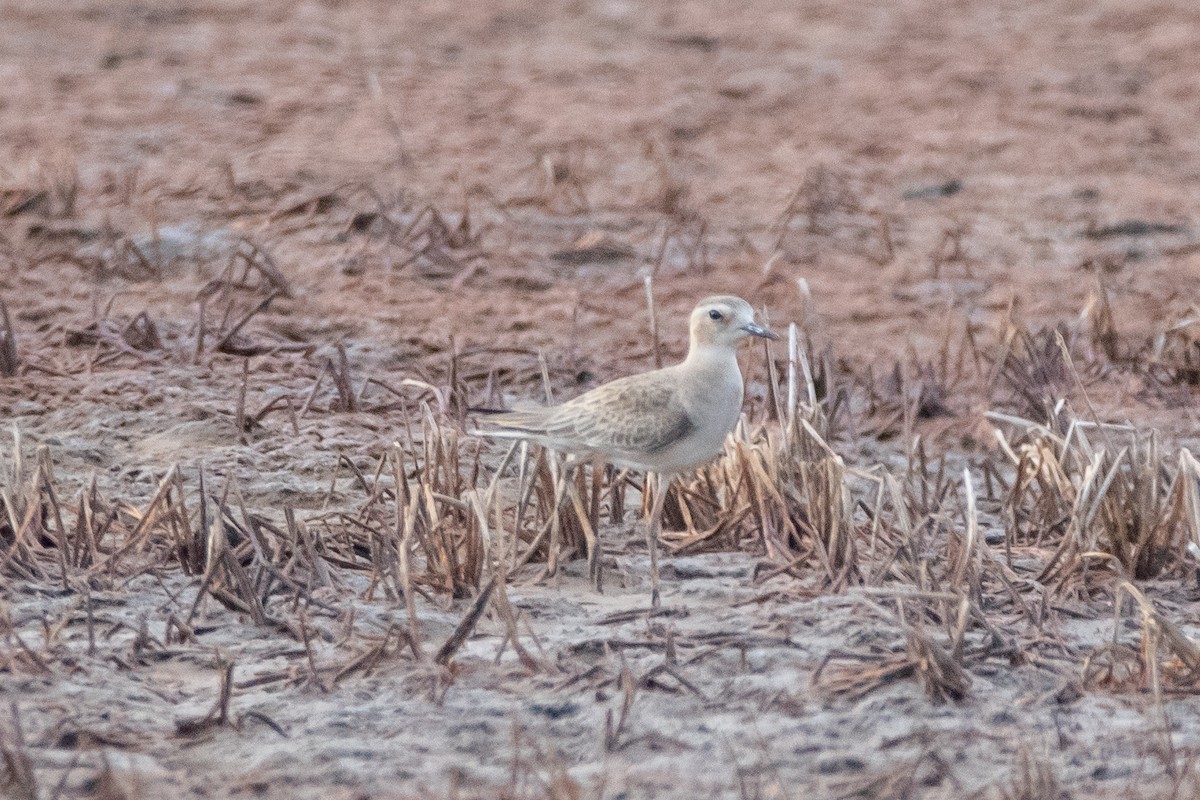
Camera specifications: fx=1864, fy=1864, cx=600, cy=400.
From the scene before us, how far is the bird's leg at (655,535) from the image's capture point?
5.38 metres

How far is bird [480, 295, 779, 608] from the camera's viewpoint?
18.0 feet

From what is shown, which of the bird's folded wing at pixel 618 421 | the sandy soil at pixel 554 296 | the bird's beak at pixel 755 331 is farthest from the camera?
the bird's beak at pixel 755 331

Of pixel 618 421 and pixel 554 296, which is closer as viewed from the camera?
pixel 618 421

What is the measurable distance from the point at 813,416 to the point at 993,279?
11.7 ft

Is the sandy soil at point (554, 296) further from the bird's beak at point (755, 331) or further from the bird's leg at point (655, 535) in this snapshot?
the bird's beak at point (755, 331)

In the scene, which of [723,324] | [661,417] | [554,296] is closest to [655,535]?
[661,417]

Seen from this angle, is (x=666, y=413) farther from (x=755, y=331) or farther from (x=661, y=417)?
(x=755, y=331)

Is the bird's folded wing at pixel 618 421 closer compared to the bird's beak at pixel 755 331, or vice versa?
the bird's folded wing at pixel 618 421

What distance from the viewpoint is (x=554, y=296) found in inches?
346

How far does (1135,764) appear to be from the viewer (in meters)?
4.43

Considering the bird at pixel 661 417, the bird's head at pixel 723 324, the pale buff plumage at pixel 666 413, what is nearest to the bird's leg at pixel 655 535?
the bird at pixel 661 417

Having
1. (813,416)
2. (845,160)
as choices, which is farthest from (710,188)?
(813,416)

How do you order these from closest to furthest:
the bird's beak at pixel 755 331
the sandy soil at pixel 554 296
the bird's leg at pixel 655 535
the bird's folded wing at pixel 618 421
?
1. the sandy soil at pixel 554 296
2. the bird's leg at pixel 655 535
3. the bird's folded wing at pixel 618 421
4. the bird's beak at pixel 755 331

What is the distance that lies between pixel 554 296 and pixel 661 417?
337cm
